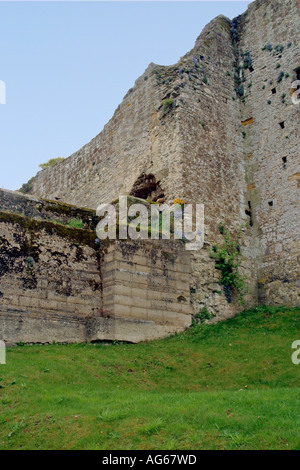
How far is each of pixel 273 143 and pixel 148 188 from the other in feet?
13.9

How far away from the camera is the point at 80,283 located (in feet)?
44.7

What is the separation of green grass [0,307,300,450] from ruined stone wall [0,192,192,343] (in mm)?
477

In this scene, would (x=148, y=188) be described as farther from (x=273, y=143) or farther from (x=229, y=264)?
Result: (x=273, y=143)

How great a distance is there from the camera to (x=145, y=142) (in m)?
19.5

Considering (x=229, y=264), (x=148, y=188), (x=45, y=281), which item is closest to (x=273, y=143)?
(x=148, y=188)

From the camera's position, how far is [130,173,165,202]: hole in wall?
18.1 m

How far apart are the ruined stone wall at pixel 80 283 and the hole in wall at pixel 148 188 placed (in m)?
3.03

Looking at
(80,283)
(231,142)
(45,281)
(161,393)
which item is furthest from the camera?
(231,142)

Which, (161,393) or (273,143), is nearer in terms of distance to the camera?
(161,393)

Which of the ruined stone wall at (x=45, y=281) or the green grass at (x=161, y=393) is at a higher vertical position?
the ruined stone wall at (x=45, y=281)

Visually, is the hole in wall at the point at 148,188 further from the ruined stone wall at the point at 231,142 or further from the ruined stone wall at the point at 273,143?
the ruined stone wall at the point at 273,143

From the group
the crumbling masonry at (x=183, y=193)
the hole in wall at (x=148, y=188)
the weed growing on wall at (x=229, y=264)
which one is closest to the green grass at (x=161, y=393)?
the crumbling masonry at (x=183, y=193)

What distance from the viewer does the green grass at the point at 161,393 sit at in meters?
7.23
